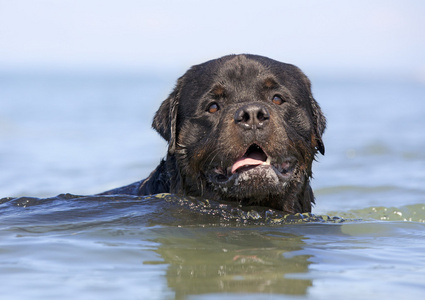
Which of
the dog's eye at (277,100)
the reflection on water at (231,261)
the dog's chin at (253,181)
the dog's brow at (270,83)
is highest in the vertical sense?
the dog's brow at (270,83)

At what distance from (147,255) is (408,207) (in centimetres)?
469

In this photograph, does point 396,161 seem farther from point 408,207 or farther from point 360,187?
point 408,207

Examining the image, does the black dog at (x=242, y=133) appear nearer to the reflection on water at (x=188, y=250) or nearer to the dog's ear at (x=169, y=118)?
the dog's ear at (x=169, y=118)

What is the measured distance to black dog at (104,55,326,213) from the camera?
4969 millimetres

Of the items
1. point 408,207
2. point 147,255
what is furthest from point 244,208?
point 408,207

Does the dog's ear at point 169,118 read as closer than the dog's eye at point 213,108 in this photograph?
No

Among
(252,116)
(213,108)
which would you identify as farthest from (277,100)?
(252,116)


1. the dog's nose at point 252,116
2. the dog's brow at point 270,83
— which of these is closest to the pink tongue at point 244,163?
the dog's nose at point 252,116

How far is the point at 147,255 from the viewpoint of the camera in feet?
13.6

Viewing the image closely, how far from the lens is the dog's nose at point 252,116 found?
4863 mm

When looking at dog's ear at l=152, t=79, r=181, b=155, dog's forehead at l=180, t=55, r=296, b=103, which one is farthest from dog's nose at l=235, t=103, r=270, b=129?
dog's ear at l=152, t=79, r=181, b=155

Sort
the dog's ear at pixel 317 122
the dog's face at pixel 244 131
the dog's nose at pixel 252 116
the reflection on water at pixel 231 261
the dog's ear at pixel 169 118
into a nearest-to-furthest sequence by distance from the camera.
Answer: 1. the reflection on water at pixel 231 261
2. the dog's nose at pixel 252 116
3. the dog's face at pixel 244 131
4. the dog's ear at pixel 169 118
5. the dog's ear at pixel 317 122

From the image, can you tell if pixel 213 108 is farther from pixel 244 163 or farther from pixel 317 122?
pixel 317 122

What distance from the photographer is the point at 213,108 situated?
18.0ft
